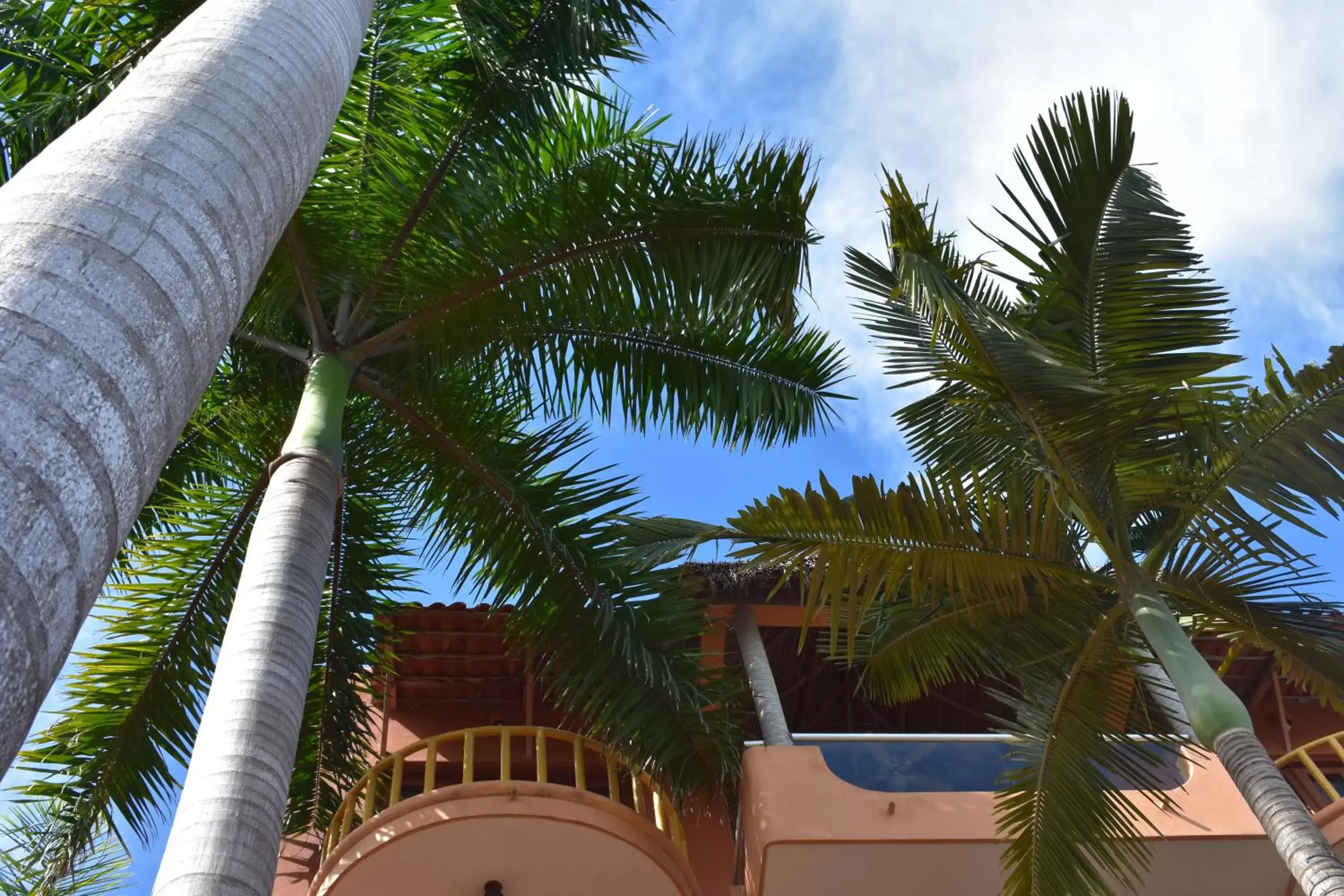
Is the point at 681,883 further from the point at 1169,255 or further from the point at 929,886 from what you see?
the point at 1169,255

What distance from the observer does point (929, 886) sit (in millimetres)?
9320

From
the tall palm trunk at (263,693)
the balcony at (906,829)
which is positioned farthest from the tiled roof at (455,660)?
the tall palm trunk at (263,693)

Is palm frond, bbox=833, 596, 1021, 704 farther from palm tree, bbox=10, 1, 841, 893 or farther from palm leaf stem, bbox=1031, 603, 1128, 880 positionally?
palm tree, bbox=10, 1, 841, 893

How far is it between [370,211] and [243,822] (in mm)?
5113

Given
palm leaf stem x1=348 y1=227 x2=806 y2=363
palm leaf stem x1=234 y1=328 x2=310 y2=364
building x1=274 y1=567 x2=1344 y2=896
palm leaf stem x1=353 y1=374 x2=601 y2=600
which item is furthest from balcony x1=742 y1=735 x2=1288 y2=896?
palm leaf stem x1=234 y1=328 x2=310 y2=364

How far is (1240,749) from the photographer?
616 cm

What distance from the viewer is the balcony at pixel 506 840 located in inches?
343

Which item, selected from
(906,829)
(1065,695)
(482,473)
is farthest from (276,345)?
(1065,695)

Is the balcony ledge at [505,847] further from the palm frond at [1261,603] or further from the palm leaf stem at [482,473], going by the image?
the palm frond at [1261,603]

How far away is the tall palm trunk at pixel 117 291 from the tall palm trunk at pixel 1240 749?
16.8 ft

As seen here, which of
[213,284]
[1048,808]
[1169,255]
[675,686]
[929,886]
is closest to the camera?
[213,284]

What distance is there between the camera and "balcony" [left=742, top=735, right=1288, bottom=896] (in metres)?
9.00

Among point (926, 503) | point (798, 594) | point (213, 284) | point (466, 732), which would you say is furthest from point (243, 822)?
point (798, 594)

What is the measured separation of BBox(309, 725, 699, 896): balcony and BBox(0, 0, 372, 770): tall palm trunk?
6.16 metres
